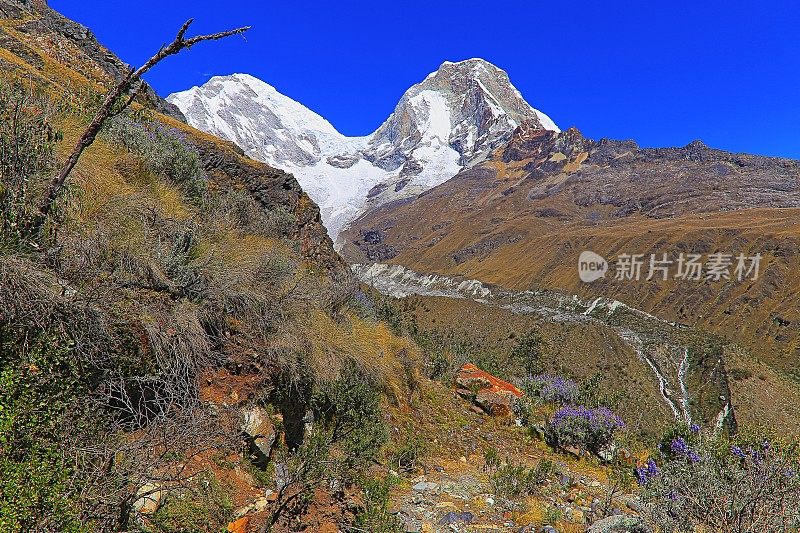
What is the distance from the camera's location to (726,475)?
400 cm

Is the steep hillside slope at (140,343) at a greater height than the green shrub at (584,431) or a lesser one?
greater

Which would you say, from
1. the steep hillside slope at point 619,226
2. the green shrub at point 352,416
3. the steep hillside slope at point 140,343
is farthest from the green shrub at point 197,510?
the steep hillside slope at point 619,226

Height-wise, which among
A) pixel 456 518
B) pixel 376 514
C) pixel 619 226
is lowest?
pixel 456 518

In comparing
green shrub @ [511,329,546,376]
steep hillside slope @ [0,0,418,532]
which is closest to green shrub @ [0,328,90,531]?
steep hillside slope @ [0,0,418,532]

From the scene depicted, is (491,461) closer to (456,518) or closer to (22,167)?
(456,518)

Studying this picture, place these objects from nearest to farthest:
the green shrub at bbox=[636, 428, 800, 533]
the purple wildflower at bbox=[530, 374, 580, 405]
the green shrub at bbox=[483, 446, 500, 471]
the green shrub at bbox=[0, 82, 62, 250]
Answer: the green shrub at bbox=[636, 428, 800, 533], the green shrub at bbox=[0, 82, 62, 250], the green shrub at bbox=[483, 446, 500, 471], the purple wildflower at bbox=[530, 374, 580, 405]

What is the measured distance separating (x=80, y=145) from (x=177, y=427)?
7.09 feet

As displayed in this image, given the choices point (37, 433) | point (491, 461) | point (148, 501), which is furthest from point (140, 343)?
point (491, 461)

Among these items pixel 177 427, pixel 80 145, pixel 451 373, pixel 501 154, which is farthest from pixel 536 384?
pixel 501 154

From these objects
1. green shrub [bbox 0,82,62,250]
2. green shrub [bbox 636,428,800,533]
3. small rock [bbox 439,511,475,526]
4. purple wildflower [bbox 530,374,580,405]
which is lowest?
small rock [bbox 439,511,475,526]

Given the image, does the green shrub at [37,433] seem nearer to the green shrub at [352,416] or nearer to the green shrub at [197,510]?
the green shrub at [197,510]

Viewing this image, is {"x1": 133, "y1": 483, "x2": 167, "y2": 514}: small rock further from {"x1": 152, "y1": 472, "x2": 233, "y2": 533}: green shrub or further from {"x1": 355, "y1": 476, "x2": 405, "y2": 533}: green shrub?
{"x1": 355, "y1": 476, "x2": 405, "y2": 533}: green shrub

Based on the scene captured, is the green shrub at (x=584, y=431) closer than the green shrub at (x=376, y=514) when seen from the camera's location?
No

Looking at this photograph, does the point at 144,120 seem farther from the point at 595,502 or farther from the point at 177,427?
the point at 595,502
